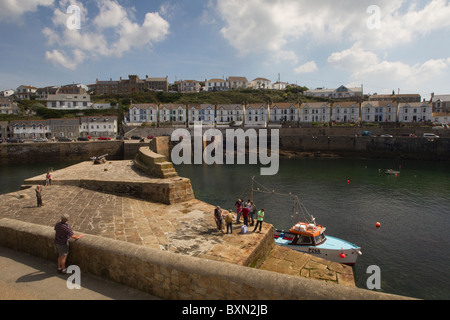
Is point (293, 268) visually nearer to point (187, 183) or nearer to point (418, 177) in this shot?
point (187, 183)

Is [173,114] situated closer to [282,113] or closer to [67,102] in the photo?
[282,113]

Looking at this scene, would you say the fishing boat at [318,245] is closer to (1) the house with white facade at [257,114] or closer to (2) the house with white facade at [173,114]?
(1) the house with white facade at [257,114]

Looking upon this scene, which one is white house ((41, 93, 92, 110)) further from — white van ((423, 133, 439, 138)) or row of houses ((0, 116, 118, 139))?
white van ((423, 133, 439, 138))

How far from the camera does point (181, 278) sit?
5.38m

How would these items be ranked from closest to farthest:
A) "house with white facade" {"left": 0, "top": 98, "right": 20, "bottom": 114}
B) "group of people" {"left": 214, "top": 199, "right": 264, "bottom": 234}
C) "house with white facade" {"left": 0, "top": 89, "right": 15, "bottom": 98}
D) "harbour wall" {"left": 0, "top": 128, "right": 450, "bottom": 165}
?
"group of people" {"left": 214, "top": 199, "right": 264, "bottom": 234}
"harbour wall" {"left": 0, "top": 128, "right": 450, "bottom": 165}
"house with white facade" {"left": 0, "top": 98, "right": 20, "bottom": 114}
"house with white facade" {"left": 0, "top": 89, "right": 15, "bottom": 98}

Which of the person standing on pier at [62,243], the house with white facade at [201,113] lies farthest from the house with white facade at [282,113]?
the person standing on pier at [62,243]

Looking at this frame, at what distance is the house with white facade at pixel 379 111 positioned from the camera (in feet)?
238

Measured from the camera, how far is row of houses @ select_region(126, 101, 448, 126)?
72188 millimetres

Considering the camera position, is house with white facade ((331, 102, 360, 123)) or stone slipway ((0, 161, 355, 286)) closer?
stone slipway ((0, 161, 355, 286))

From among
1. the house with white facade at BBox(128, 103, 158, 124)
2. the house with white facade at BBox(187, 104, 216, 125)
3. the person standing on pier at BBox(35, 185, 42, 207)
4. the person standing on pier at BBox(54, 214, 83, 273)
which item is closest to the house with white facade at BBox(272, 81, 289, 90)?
the house with white facade at BBox(187, 104, 216, 125)

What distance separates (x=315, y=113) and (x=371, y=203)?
5342cm

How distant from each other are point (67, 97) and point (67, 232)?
100909 millimetres

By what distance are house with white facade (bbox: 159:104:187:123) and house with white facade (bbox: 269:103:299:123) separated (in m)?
23.7

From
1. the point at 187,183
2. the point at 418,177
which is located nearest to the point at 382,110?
the point at 418,177
